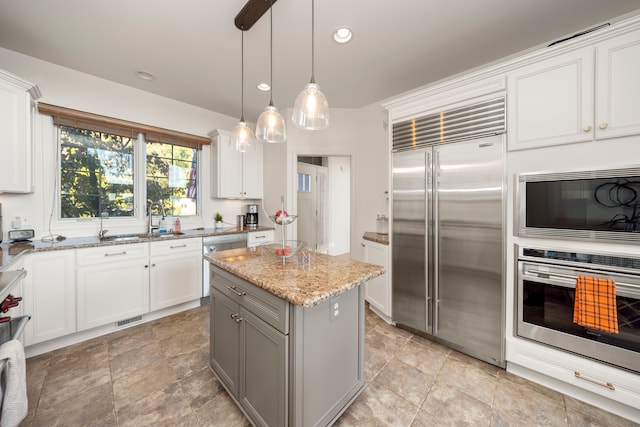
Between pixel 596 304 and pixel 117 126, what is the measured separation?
4.66 meters

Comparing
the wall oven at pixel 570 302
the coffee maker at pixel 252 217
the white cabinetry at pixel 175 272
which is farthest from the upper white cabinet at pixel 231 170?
the wall oven at pixel 570 302

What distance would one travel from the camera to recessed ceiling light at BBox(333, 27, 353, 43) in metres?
2.00

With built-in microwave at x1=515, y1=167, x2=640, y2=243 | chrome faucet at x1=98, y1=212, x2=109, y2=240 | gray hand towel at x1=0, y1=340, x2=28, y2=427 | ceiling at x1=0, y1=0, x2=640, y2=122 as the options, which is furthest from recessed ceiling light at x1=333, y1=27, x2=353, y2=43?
chrome faucet at x1=98, y1=212, x2=109, y2=240

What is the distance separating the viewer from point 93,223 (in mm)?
2785

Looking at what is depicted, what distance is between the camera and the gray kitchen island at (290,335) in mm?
1156

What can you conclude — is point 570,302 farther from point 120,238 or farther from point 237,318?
point 120,238

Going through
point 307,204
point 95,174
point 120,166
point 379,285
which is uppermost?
point 120,166

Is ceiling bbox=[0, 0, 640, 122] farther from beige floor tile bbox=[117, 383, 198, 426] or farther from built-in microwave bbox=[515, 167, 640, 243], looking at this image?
beige floor tile bbox=[117, 383, 198, 426]

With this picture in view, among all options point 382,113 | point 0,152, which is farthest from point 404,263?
point 0,152

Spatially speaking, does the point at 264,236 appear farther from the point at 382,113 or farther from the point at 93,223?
the point at 382,113

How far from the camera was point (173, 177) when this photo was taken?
3.45m

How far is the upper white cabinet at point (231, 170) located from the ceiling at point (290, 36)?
2.83ft

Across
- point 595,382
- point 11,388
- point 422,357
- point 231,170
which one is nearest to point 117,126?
point 231,170

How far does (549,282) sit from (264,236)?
10.7 ft
